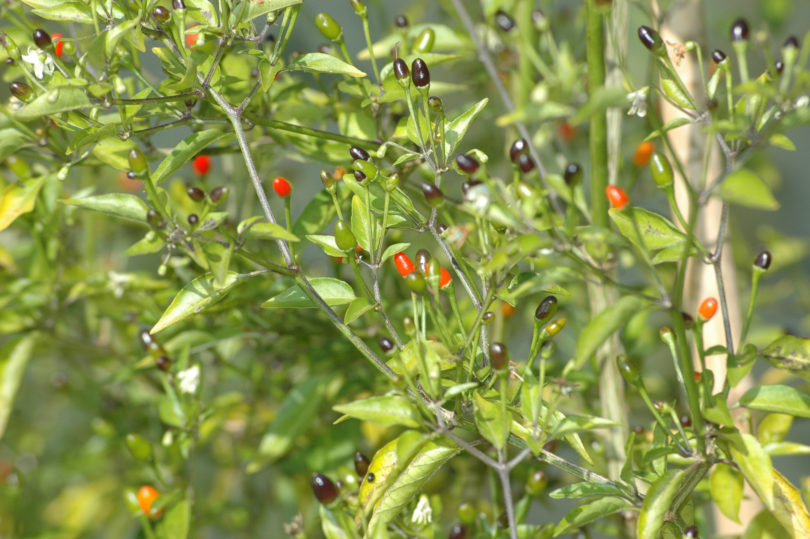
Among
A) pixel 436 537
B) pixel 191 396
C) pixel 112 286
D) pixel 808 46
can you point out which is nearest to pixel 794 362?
pixel 808 46

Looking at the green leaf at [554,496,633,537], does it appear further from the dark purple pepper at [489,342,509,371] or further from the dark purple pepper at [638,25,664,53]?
the dark purple pepper at [638,25,664,53]

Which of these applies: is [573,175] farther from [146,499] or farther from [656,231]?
[146,499]

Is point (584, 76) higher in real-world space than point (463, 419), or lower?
higher

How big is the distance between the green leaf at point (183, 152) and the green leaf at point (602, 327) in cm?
37

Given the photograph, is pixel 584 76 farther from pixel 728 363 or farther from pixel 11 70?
pixel 11 70

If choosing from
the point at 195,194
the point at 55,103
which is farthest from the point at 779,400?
the point at 55,103

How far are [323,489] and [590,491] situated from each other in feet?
0.70

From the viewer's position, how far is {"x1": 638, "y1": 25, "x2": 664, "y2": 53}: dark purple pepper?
0.57 meters

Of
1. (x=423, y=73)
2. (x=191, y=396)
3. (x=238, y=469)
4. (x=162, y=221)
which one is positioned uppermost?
(x=423, y=73)

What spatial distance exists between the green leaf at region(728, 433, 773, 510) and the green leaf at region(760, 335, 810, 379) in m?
0.09

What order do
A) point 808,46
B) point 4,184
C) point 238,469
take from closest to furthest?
point 808,46 < point 4,184 < point 238,469

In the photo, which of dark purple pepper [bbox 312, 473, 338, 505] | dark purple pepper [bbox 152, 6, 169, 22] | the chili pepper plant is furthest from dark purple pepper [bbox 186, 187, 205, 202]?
dark purple pepper [bbox 312, 473, 338, 505]

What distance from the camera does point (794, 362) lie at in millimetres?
605

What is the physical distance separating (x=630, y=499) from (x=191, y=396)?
0.57 m
